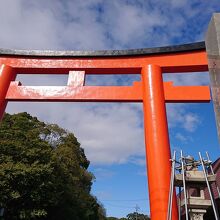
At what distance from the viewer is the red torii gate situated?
5.11m

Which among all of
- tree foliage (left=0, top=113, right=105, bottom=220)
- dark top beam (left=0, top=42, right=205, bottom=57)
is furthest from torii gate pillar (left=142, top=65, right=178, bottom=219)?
tree foliage (left=0, top=113, right=105, bottom=220)

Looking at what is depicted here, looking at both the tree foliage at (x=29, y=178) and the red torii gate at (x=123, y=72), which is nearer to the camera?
the red torii gate at (x=123, y=72)

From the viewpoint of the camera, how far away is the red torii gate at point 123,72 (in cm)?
511

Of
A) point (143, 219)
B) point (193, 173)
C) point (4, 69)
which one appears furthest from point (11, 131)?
point (143, 219)

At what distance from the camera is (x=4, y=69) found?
6031 millimetres

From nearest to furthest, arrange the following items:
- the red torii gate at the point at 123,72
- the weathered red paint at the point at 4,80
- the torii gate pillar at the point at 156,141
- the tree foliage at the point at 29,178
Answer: the torii gate pillar at the point at 156,141 → the red torii gate at the point at 123,72 → the weathered red paint at the point at 4,80 → the tree foliage at the point at 29,178

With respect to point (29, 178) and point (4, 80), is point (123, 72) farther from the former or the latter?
point (29, 178)

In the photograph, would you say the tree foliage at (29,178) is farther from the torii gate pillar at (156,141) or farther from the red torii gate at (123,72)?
the torii gate pillar at (156,141)

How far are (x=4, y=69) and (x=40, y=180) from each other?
874 cm

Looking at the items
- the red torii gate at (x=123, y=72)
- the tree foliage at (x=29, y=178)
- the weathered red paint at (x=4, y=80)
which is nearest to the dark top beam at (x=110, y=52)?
the red torii gate at (x=123, y=72)

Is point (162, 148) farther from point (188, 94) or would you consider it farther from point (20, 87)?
point (20, 87)

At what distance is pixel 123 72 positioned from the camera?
241 inches

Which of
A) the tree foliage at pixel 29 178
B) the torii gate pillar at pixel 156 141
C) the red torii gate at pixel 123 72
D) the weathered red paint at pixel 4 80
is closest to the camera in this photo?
the torii gate pillar at pixel 156 141

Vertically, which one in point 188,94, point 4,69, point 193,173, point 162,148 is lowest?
point 193,173
